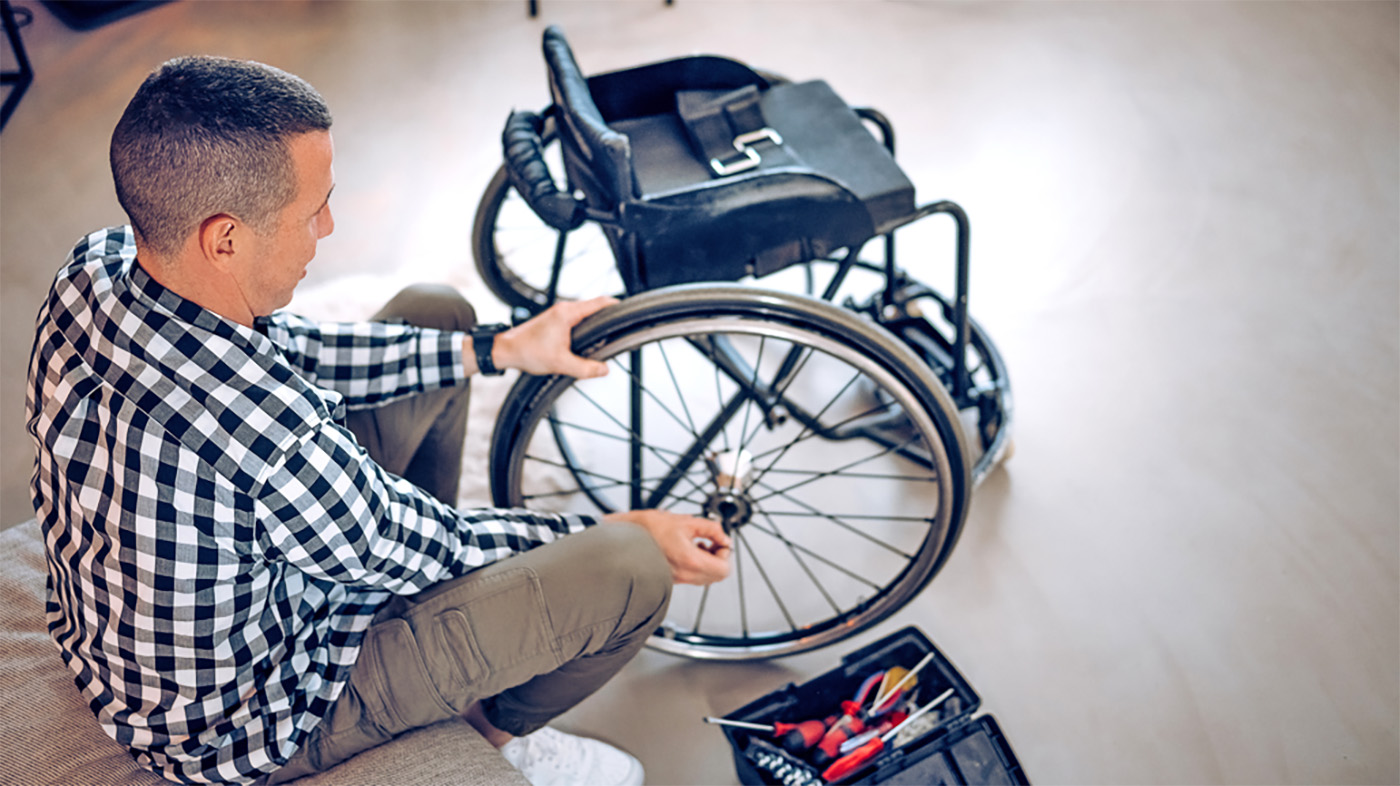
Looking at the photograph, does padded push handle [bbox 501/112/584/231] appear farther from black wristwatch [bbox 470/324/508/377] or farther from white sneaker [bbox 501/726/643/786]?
white sneaker [bbox 501/726/643/786]

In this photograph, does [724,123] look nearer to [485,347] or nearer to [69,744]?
[485,347]

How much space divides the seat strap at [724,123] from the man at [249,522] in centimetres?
42

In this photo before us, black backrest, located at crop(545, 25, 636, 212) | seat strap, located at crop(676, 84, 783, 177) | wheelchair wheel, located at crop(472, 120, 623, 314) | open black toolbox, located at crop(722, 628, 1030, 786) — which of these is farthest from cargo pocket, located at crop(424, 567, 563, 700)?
wheelchair wheel, located at crop(472, 120, 623, 314)

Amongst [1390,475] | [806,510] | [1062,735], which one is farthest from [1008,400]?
[1390,475]

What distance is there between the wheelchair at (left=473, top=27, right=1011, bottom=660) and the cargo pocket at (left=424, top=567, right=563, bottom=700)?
27 centimetres

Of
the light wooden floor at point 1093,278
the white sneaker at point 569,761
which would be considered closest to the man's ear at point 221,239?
the white sneaker at point 569,761

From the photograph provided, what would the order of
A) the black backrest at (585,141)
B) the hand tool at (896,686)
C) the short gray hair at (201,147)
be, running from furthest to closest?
the hand tool at (896,686) < the black backrest at (585,141) < the short gray hair at (201,147)

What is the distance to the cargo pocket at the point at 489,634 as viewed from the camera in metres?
1.19

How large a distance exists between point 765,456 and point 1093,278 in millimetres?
1017

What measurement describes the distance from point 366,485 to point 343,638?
25 centimetres

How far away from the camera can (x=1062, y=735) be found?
62.1 inches

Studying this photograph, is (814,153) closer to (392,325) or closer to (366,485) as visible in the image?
(392,325)

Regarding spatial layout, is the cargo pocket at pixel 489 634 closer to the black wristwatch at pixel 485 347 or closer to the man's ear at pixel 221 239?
the black wristwatch at pixel 485 347

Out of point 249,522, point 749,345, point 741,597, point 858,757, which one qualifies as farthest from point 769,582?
point 249,522
